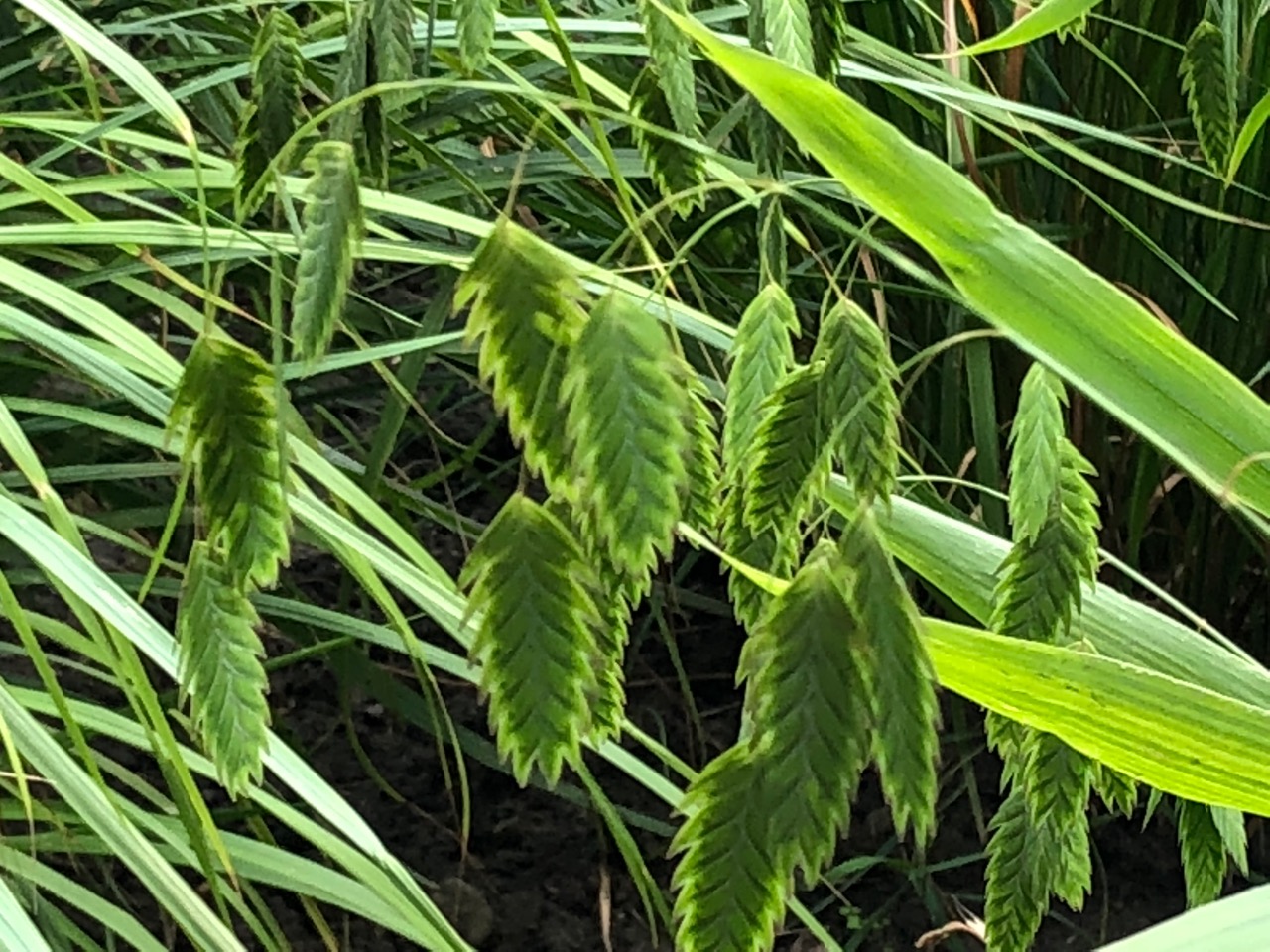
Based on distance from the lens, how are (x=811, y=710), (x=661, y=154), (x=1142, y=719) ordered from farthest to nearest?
(x=661, y=154) < (x=1142, y=719) < (x=811, y=710)

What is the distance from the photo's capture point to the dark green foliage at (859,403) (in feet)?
0.99

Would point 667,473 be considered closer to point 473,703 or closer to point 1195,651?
point 1195,651

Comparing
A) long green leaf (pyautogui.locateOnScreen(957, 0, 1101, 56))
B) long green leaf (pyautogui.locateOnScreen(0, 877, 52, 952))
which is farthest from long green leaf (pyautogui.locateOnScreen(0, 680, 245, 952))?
long green leaf (pyautogui.locateOnScreen(957, 0, 1101, 56))

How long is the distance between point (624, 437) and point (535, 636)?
0.04 metres

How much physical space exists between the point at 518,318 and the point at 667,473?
4 centimetres

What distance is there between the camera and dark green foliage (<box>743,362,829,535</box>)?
Answer: 322 millimetres

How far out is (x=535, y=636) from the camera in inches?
11.0

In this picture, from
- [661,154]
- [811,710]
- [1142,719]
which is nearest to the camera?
[811,710]

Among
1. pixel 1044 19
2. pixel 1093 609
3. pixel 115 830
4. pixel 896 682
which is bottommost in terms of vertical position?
pixel 115 830

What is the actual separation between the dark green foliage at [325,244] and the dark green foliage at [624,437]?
6cm

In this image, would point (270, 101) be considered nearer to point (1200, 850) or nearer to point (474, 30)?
point (474, 30)

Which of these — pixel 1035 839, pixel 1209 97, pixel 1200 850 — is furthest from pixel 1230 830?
→ pixel 1209 97

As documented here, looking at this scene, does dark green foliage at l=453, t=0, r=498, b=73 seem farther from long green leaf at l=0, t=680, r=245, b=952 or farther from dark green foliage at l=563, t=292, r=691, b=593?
long green leaf at l=0, t=680, r=245, b=952

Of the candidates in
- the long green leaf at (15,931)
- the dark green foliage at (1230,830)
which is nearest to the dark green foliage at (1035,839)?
the dark green foliage at (1230,830)
